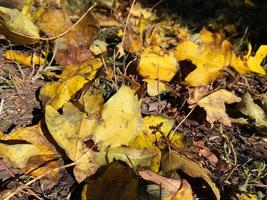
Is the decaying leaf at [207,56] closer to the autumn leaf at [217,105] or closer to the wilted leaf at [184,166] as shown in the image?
the autumn leaf at [217,105]

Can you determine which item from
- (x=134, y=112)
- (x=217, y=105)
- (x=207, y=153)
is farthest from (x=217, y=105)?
(x=134, y=112)

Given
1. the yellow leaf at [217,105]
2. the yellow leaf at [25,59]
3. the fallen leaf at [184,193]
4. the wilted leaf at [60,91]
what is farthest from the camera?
the yellow leaf at [25,59]

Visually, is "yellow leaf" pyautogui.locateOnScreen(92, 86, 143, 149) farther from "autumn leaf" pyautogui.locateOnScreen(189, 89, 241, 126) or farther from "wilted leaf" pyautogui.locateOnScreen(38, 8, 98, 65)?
"wilted leaf" pyautogui.locateOnScreen(38, 8, 98, 65)

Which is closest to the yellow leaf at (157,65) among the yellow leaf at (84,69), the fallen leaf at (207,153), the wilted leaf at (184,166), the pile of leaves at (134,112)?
the pile of leaves at (134,112)

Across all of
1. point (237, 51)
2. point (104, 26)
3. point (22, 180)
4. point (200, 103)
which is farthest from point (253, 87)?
point (22, 180)

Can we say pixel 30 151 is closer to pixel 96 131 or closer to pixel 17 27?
pixel 96 131
